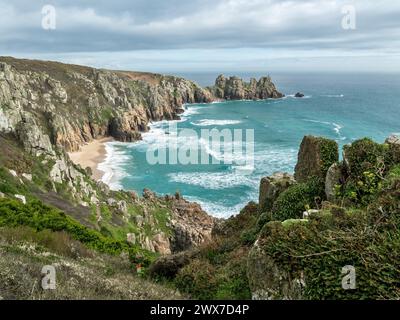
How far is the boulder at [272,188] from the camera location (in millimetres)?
17312

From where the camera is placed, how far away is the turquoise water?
177 feet

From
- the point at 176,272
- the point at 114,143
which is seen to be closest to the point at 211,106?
the point at 114,143

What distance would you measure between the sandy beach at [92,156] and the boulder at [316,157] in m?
41.3

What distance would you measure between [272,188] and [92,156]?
178 feet

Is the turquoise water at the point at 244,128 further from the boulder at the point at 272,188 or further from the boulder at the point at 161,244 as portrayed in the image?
the boulder at the point at 272,188

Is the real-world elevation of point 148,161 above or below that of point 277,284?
below

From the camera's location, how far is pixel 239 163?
63938 mm

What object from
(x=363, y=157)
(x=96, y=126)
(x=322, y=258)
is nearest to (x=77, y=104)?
(x=96, y=126)

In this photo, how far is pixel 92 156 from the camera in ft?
221

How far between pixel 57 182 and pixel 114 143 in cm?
4602

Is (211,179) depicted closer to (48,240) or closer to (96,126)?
(96,126)

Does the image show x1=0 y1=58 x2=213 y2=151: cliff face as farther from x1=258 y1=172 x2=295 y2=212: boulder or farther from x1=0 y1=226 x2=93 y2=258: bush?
x1=258 y1=172 x2=295 y2=212: boulder

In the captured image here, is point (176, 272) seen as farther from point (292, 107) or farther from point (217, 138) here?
point (292, 107)
